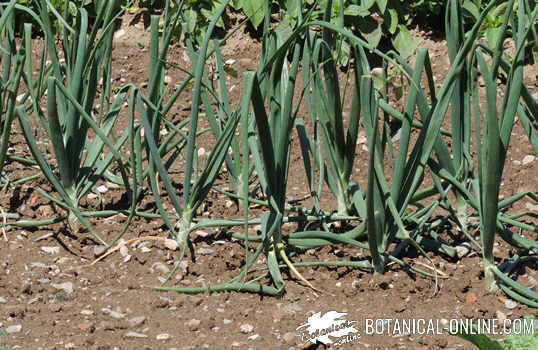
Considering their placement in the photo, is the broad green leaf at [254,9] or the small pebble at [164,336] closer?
the small pebble at [164,336]

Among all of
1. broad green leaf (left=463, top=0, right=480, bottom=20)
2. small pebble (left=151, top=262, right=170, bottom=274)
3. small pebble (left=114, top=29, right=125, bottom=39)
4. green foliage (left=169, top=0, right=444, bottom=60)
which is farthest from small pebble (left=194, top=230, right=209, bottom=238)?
small pebble (left=114, top=29, right=125, bottom=39)

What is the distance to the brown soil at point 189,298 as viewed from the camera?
2154mm

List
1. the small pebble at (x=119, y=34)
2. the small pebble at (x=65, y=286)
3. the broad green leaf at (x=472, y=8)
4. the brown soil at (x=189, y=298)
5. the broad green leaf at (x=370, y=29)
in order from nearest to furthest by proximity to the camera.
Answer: the brown soil at (x=189, y=298), the small pebble at (x=65, y=286), the broad green leaf at (x=472, y=8), the broad green leaf at (x=370, y=29), the small pebble at (x=119, y=34)

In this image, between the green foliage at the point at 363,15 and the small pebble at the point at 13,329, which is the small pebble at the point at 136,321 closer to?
the small pebble at the point at 13,329

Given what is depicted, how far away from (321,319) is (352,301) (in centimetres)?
16

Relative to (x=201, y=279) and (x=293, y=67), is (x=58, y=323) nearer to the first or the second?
(x=201, y=279)

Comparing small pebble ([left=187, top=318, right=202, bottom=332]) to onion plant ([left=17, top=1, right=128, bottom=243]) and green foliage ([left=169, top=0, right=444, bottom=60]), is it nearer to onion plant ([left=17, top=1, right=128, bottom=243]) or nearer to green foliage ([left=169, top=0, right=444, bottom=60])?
onion plant ([left=17, top=1, right=128, bottom=243])

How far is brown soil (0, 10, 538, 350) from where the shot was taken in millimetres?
2154

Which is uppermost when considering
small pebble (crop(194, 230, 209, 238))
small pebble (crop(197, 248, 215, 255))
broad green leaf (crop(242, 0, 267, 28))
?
broad green leaf (crop(242, 0, 267, 28))

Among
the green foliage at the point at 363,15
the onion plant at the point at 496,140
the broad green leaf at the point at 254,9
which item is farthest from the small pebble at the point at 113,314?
the broad green leaf at the point at 254,9

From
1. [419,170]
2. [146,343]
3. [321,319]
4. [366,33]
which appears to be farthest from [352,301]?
[366,33]

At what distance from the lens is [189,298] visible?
235 cm

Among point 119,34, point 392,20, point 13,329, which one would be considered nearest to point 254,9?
point 392,20

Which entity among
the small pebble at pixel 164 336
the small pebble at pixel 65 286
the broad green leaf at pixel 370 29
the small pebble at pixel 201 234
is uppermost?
the broad green leaf at pixel 370 29
